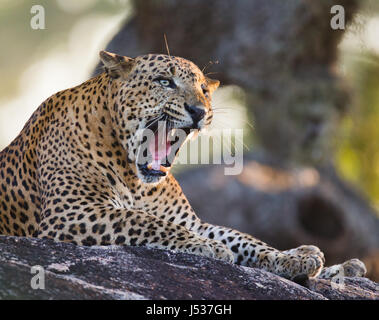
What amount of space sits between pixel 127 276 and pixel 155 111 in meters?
2.59

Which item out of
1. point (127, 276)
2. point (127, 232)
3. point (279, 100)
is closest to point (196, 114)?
point (127, 232)

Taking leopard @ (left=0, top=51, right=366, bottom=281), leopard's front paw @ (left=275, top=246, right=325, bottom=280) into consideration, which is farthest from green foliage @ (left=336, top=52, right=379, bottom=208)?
leopard's front paw @ (left=275, top=246, right=325, bottom=280)

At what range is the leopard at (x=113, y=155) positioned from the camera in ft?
32.0

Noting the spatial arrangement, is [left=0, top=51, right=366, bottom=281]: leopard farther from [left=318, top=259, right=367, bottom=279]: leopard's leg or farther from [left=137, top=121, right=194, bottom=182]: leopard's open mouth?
[left=318, top=259, right=367, bottom=279]: leopard's leg

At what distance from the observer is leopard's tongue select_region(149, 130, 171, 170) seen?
10.1 metres

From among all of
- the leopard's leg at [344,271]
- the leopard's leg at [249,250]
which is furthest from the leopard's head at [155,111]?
the leopard's leg at [344,271]

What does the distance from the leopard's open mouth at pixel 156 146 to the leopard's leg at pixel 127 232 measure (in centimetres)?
87

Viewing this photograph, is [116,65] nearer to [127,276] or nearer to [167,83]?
[167,83]

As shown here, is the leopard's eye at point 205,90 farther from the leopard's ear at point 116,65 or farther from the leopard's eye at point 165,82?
the leopard's ear at point 116,65

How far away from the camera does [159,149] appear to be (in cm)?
1026

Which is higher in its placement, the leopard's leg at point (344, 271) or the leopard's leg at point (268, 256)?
the leopard's leg at point (268, 256)

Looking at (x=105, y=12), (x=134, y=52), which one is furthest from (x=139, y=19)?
(x=105, y=12)

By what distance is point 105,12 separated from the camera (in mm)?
35312
